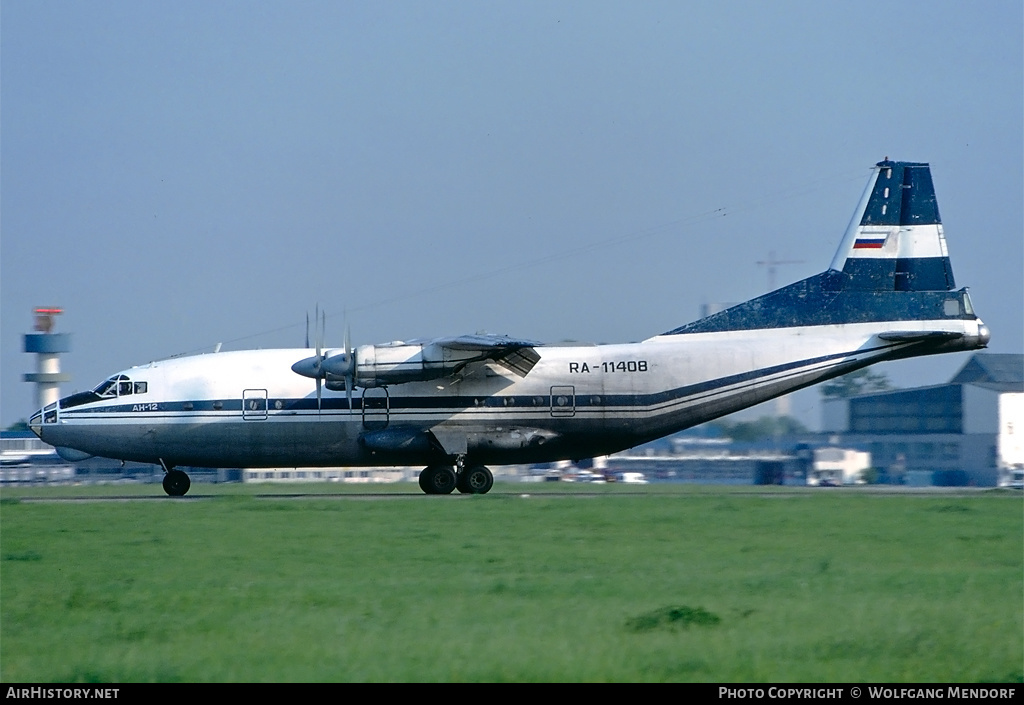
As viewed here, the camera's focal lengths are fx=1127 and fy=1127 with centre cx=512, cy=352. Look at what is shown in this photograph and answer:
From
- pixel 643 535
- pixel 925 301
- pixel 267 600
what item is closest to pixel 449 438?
pixel 643 535

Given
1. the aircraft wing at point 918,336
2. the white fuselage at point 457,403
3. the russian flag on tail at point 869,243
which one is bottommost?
the white fuselage at point 457,403

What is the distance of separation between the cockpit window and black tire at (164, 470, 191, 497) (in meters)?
2.18

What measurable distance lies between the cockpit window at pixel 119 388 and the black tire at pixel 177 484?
2176 mm

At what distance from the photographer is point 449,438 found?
26.6 meters

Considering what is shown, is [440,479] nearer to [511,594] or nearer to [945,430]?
[511,594]

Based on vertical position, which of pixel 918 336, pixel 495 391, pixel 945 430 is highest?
pixel 918 336

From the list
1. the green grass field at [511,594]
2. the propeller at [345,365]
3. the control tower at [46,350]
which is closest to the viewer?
the green grass field at [511,594]

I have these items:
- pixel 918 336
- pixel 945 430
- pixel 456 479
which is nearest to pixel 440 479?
pixel 456 479

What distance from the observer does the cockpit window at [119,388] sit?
2667 centimetres

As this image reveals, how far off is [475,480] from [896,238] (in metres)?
12.1

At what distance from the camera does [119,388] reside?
26.7 m

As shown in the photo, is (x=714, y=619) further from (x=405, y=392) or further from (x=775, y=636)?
(x=405, y=392)

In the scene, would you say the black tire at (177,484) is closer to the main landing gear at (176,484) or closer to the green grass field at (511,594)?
the main landing gear at (176,484)

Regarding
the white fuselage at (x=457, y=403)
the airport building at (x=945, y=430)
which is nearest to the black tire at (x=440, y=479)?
the white fuselage at (x=457, y=403)
